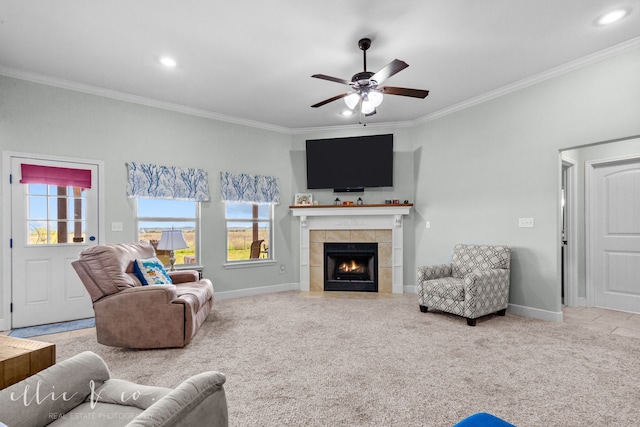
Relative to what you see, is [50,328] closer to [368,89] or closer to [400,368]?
[400,368]

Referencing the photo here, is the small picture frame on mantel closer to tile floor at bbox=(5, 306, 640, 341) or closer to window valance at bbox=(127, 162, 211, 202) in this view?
window valance at bbox=(127, 162, 211, 202)

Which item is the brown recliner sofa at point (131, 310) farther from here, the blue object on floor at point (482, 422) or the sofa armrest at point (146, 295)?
the blue object on floor at point (482, 422)

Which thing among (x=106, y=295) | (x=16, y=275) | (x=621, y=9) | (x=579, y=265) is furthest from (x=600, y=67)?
(x=16, y=275)

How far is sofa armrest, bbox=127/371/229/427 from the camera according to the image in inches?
33.1

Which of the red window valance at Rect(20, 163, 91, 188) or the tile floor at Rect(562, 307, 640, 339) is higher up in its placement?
the red window valance at Rect(20, 163, 91, 188)

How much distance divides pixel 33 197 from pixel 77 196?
0.42 m

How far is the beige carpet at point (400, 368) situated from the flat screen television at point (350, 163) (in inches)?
96.7

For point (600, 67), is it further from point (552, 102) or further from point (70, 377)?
point (70, 377)

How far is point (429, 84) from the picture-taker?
162 inches

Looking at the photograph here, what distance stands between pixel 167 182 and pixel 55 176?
1.24 metres

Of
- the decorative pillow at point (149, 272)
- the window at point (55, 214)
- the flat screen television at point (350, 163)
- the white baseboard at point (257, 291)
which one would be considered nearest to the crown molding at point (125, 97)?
the flat screen television at point (350, 163)

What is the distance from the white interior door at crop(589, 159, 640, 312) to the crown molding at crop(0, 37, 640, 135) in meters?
1.68

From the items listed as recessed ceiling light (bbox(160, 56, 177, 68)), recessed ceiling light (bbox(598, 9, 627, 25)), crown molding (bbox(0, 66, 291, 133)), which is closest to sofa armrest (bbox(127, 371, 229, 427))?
recessed ceiling light (bbox(160, 56, 177, 68))

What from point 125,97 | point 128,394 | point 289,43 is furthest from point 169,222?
point 128,394
